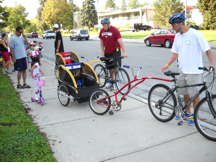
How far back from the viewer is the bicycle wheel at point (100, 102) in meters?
4.74

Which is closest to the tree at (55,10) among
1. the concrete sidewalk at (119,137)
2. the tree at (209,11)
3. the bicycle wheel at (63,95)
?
the tree at (209,11)

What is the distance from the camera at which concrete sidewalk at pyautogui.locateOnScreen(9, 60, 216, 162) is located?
3215mm

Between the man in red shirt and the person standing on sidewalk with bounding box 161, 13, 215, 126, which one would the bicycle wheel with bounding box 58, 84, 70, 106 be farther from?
the person standing on sidewalk with bounding box 161, 13, 215, 126

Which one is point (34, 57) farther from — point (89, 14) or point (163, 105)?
point (89, 14)

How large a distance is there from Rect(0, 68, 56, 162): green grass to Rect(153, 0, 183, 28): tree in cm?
3978

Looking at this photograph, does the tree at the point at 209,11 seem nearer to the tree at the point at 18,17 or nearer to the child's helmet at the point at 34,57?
the child's helmet at the point at 34,57

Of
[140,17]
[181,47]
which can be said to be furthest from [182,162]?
[140,17]

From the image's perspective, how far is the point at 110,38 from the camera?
6.21 m

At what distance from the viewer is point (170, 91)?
13.3ft

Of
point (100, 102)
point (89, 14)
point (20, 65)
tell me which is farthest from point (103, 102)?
point (89, 14)

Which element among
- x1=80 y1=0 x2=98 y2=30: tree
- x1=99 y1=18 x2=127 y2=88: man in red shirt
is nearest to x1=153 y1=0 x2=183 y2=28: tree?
x1=80 y1=0 x2=98 y2=30: tree

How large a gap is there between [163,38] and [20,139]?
16062mm

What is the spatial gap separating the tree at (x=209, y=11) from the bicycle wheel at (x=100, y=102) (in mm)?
32374

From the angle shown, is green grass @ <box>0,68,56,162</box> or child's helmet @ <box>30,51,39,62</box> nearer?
green grass @ <box>0,68,56,162</box>
